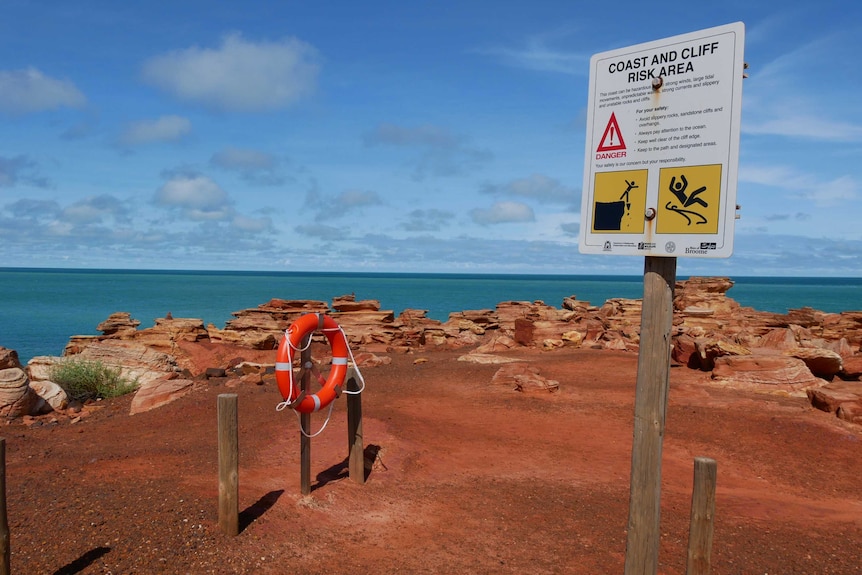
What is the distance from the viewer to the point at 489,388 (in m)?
15.5

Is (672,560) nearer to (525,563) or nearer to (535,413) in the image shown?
(525,563)

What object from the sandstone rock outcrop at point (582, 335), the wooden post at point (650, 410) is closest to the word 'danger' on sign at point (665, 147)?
the wooden post at point (650, 410)

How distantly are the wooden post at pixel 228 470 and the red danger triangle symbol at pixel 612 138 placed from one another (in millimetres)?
4271

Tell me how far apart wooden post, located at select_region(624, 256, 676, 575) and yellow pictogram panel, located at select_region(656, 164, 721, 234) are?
0.31 meters

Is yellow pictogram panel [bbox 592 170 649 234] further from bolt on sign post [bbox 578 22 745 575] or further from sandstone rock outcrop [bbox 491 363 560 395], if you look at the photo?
sandstone rock outcrop [bbox 491 363 560 395]

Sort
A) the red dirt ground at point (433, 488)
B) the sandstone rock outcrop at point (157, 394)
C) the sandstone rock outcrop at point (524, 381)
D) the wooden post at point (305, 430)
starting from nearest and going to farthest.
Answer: the red dirt ground at point (433, 488) → the wooden post at point (305, 430) → the sandstone rock outcrop at point (157, 394) → the sandstone rock outcrop at point (524, 381)

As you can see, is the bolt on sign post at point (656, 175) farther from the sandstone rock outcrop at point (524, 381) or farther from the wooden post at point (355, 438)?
the sandstone rock outcrop at point (524, 381)

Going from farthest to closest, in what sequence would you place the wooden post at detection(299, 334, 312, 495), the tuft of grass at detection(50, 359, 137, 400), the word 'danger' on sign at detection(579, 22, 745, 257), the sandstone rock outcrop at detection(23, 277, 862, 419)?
the sandstone rock outcrop at detection(23, 277, 862, 419), the tuft of grass at detection(50, 359, 137, 400), the wooden post at detection(299, 334, 312, 495), the word 'danger' on sign at detection(579, 22, 745, 257)

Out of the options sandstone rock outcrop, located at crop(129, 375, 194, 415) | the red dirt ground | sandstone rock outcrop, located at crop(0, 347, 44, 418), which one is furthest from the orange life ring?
sandstone rock outcrop, located at crop(0, 347, 44, 418)

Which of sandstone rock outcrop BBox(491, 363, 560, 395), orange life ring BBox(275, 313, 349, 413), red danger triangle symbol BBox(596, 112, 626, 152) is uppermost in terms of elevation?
red danger triangle symbol BBox(596, 112, 626, 152)

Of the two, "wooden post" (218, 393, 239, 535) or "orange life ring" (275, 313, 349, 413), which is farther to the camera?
"orange life ring" (275, 313, 349, 413)

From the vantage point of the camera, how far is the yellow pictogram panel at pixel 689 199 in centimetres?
397

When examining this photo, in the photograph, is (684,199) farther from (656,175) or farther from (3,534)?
(3,534)

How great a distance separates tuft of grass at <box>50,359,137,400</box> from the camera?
647 inches
